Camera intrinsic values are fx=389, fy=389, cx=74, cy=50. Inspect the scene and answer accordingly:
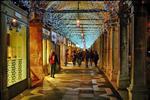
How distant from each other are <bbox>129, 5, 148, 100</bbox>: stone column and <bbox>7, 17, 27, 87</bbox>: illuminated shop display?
4952 millimetres

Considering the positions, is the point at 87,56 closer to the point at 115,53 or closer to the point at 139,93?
the point at 115,53

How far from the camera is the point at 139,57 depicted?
13789 mm

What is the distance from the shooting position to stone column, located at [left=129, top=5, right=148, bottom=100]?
1370 cm

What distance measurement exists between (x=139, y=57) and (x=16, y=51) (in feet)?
20.2

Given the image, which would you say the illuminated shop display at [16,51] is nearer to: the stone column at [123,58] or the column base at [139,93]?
the stone column at [123,58]

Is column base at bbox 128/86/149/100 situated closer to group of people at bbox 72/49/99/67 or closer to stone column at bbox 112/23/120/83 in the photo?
stone column at bbox 112/23/120/83

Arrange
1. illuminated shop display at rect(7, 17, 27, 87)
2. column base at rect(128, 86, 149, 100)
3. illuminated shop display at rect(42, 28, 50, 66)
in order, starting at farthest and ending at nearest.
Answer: illuminated shop display at rect(42, 28, 50, 66) → illuminated shop display at rect(7, 17, 27, 87) → column base at rect(128, 86, 149, 100)

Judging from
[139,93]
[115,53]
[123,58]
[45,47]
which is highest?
[45,47]

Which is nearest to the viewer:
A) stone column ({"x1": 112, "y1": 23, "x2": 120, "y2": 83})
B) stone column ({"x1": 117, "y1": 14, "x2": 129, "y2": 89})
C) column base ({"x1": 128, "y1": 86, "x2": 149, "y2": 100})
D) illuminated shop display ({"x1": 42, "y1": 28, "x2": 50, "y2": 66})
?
column base ({"x1": 128, "y1": 86, "x2": 149, "y2": 100})

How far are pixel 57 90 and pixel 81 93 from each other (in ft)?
5.25

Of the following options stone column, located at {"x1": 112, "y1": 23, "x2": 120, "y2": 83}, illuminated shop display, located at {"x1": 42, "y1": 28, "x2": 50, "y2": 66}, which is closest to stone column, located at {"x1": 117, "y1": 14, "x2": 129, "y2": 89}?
stone column, located at {"x1": 112, "y1": 23, "x2": 120, "y2": 83}

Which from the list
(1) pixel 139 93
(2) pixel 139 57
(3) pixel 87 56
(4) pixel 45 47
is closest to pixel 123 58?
(2) pixel 139 57

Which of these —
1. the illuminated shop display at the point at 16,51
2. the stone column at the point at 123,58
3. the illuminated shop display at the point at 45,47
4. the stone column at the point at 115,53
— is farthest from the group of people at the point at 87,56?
the illuminated shop display at the point at 16,51

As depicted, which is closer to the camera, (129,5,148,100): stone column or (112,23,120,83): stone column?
(129,5,148,100): stone column
